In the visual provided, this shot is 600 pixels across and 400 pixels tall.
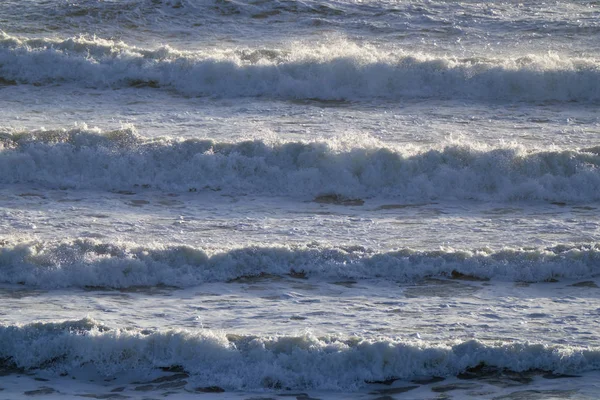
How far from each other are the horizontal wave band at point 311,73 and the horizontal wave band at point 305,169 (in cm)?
378

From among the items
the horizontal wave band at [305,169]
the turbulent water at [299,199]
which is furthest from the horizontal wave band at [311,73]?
the horizontal wave band at [305,169]

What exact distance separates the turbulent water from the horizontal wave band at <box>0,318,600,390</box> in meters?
0.01

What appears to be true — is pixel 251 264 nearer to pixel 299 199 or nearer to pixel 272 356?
pixel 272 356

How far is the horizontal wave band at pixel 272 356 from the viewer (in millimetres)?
6086

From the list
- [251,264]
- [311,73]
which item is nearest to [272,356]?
[251,264]

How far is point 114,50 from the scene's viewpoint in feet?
53.0

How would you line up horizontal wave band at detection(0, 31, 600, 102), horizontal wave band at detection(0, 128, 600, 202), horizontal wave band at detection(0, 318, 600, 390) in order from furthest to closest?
horizontal wave band at detection(0, 31, 600, 102)
horizontal wave band at detection(0, 128, 600, 202)
horizontal wave band at detection(0, 318, 600, 390)

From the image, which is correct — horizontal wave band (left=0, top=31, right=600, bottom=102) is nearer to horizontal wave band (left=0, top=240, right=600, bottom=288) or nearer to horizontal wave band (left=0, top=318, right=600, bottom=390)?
horizontal wave band (left=0, top=240, right=600, bottom=288)

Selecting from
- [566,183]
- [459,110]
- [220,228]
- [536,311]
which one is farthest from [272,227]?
[459,110]

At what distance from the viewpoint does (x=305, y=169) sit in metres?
10.9

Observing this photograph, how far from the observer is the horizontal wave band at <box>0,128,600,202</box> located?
34.6 feet

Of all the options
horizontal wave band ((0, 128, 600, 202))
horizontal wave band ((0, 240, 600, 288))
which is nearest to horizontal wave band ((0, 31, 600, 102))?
horizontal wave band ((0, 128, 600, 202))

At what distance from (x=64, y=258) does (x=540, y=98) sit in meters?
9.70

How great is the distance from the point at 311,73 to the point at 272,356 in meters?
9.71
